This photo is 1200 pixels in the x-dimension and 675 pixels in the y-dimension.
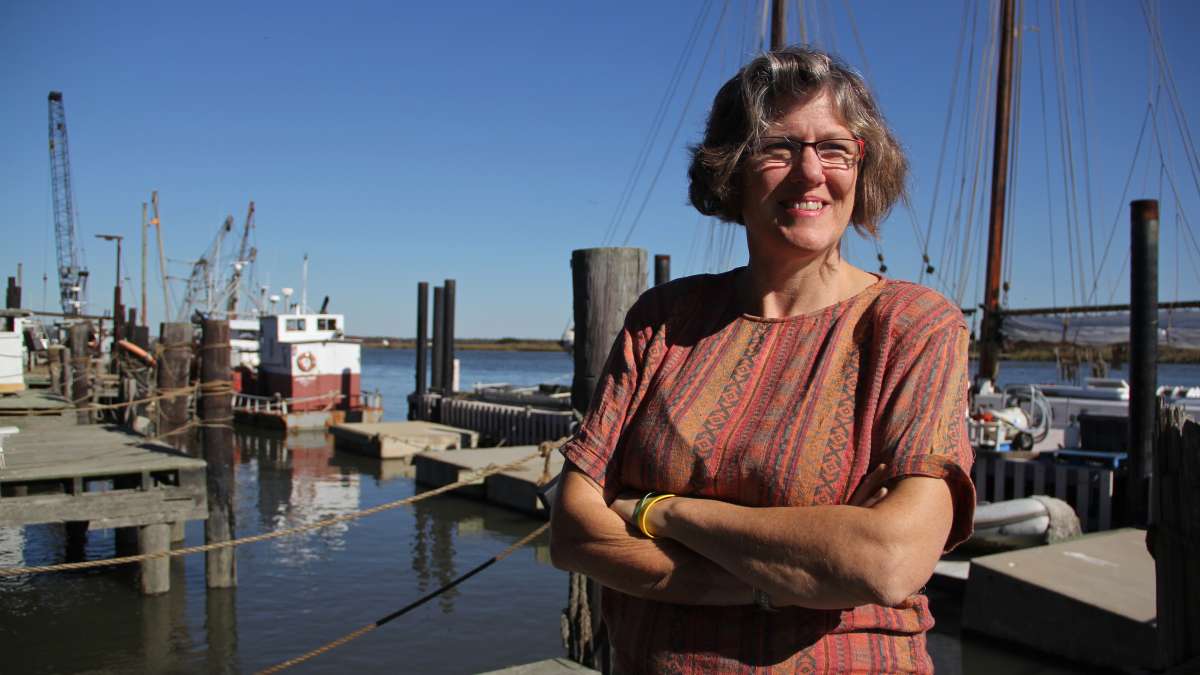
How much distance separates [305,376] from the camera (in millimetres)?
33906

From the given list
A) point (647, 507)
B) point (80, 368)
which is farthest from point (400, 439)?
point (647, 507)

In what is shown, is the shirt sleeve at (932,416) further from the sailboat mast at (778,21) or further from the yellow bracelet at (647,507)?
the sailboat mast at (778,21)

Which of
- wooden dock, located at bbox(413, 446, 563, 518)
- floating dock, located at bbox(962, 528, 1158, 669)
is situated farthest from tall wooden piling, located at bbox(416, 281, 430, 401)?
floating dock, located at bbox(962, 528, 1158, 669)

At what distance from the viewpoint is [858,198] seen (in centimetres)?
189

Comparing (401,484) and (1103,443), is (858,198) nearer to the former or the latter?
(1103,443)

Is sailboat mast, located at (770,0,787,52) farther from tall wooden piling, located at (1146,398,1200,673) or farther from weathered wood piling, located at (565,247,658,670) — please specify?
tall wooden piling, located at (1146,398,1200,673)

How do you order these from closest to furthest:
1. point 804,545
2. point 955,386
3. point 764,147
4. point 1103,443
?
point 804,545 → point 955,386 → point 764,147 → point 1103,443

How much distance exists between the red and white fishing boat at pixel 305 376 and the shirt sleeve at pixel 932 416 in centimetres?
3126

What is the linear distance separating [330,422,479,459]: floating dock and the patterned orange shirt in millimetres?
21365

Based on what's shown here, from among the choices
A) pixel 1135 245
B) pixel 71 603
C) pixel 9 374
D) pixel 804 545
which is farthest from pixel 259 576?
pixel 804 545

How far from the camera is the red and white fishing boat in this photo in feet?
108

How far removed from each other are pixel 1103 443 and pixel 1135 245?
3.97 m

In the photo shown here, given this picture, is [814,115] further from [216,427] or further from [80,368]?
[80,368]

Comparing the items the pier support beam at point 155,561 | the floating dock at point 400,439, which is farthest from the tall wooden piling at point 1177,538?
the floating dock at point 400,439
